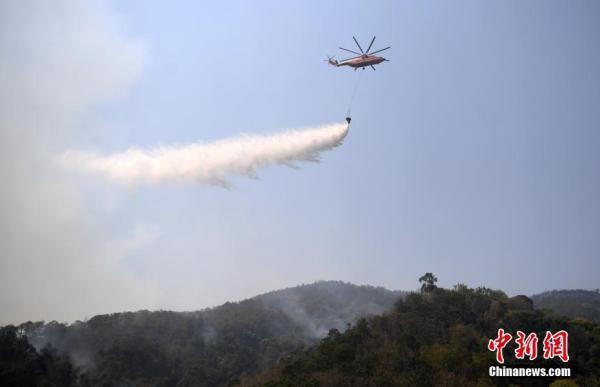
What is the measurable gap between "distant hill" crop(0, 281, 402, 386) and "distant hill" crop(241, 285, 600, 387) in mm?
28316

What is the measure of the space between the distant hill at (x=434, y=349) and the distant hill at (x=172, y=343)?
28316mm

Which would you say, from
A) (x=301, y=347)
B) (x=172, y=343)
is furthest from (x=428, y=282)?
(x=172, y=343)

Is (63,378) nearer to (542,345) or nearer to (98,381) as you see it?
(98,381)

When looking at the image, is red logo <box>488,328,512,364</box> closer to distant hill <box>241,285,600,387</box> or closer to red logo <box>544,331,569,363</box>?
distant hill <box>241,285,600,387</box>

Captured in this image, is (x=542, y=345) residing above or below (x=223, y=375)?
above

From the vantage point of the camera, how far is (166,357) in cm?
10569

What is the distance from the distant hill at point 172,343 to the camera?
3647 inches

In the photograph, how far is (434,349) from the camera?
152 feet

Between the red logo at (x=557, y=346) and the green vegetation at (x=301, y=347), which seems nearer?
the green vegetation at (x=301, y=347)

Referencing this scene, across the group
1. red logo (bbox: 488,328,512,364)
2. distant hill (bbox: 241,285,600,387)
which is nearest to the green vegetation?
distant hill (bbox: 241,285,600,387)

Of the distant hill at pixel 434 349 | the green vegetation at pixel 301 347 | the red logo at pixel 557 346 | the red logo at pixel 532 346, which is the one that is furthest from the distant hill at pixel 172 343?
the red logo at pixel 557 346

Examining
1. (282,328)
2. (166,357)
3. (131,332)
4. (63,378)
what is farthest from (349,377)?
(282,328)

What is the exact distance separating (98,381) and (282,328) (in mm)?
63877

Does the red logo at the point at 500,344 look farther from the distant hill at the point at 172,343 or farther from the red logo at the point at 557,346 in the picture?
the distant hill at the point at 172,343
